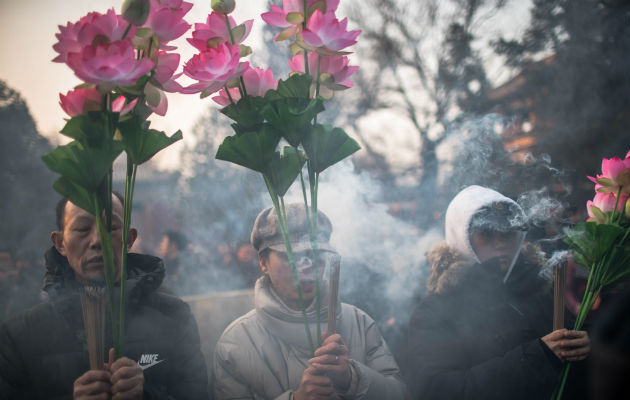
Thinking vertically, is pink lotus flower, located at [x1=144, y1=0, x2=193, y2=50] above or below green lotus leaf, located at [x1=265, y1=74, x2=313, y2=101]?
above

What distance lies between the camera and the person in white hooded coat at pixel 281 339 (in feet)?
6.13

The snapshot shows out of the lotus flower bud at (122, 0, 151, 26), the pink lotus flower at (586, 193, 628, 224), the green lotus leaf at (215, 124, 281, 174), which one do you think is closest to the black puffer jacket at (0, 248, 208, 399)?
the green lotus leaf at (215, 124, 281, 174)

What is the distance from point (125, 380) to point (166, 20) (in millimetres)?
1087

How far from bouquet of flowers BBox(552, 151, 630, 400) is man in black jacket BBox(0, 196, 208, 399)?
64.8 inches

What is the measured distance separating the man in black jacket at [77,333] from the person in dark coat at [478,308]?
1119mm

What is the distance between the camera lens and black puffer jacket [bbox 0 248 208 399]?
5.66ft

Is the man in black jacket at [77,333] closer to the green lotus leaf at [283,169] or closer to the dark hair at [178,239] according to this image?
the green lotus leaf at [283,169]

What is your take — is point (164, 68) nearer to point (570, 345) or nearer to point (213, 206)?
point (570, 345)

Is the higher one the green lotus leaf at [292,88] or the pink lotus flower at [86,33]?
the pink lotus flower at [86,33]

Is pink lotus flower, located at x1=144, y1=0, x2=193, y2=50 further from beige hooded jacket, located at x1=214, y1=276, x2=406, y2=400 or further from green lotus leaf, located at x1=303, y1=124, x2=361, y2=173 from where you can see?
beige hooded jacket, located at x1=214, y1=276, x2=406, y2=400

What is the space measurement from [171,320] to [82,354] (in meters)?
0.37

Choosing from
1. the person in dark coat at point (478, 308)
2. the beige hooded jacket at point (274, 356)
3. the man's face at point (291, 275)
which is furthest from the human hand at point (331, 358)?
the person in dark coat at point (478, 308)

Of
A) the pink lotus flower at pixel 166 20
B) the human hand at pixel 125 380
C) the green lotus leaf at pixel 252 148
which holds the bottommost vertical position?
the human hand at pixel 125 380

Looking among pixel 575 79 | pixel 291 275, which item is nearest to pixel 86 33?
pixel 291 275
